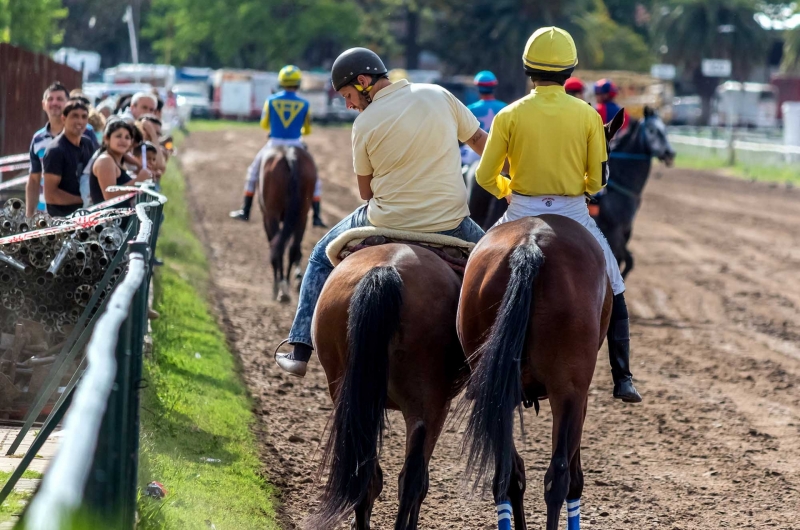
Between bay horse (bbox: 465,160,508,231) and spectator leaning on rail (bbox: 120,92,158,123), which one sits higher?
spectator leaning on rail (bbox: 120,92,158,123)

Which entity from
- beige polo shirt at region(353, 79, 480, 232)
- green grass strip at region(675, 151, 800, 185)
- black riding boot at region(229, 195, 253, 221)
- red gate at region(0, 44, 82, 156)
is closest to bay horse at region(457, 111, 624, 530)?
beige polo shirt at region(353, 79, 480, 232)

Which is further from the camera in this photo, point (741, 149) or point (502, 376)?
point (741, 149)

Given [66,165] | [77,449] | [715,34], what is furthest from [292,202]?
[715,34]

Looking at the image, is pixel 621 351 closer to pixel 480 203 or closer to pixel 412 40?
pixel 480 203

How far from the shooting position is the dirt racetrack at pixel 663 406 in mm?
6387

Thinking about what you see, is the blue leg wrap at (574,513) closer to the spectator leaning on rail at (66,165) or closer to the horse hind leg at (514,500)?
the horse hind leg at (514,500)

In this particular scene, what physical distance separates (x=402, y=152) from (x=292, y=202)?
23.8 feet

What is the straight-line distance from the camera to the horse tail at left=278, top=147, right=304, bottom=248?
12.7m

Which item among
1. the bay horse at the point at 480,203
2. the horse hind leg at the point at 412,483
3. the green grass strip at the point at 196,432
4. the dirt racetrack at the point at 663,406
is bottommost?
the dirt racetrack at the point at 663,406

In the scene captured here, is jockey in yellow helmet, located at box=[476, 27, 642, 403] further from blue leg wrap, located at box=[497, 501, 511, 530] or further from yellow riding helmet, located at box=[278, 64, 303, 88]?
yellow riding helmet, located at box=[278, 64, 303, 88]

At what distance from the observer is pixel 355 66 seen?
5652 mm

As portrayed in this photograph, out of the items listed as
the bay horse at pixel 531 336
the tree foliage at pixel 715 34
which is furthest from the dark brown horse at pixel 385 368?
the tree foliage at pixel 715 34

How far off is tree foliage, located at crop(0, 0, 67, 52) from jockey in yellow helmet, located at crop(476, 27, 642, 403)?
1723cm

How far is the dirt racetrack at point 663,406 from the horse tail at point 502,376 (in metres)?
0.31
